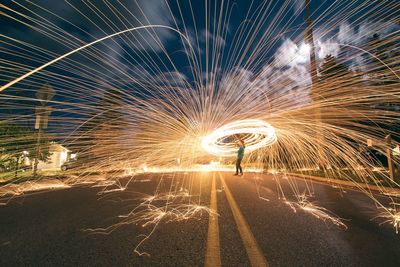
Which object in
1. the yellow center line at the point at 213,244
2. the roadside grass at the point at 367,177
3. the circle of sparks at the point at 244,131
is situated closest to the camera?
the yellow center line at the point at 213,244

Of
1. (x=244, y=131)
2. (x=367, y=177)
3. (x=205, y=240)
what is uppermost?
(x=244, y=131)

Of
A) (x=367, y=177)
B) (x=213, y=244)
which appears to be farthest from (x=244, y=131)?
(x=367, y=177)

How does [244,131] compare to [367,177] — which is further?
[367,177]

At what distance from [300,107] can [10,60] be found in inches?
281

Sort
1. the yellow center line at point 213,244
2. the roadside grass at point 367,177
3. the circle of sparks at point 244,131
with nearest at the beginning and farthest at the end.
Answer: the yellow center line at point 213,244
the circle of sparks at point 244,131
the roadside grass at point 367,177

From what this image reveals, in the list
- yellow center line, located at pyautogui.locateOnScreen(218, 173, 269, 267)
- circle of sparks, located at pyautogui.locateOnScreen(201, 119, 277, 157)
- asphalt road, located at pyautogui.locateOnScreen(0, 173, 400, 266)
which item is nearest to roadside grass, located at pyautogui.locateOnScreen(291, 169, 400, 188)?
circle of sparks, located at pyautogui.locateOnScreen(201, 119, 277, 157)

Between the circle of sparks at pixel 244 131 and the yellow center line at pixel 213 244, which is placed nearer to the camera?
the yellow center line at pixel 213 244

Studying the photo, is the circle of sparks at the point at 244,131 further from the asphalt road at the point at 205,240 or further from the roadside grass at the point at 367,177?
the asphalt road at the point at 205,240

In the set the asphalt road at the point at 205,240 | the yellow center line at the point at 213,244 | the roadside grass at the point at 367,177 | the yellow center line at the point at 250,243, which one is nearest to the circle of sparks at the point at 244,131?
the roadside grass at the point at 367,177

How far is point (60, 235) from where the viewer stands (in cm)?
339

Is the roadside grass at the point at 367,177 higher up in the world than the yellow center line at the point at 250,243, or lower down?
higher up

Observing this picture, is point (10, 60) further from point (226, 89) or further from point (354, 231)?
point (226, 89)

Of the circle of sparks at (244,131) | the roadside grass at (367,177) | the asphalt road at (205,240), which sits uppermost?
the circle of sparks at (244,131)

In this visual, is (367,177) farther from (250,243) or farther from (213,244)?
(213,244)
